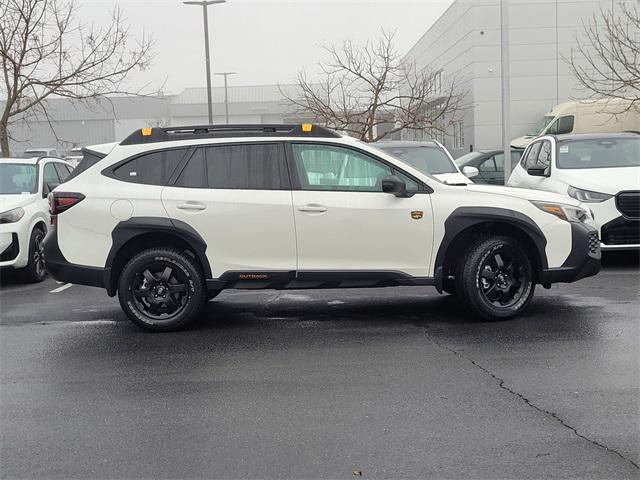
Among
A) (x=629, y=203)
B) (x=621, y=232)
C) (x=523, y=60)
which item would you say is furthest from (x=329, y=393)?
(x=523, y=60)

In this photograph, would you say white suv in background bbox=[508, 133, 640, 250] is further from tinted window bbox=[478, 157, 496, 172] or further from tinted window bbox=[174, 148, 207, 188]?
→ tinted window bbox=[478, 157, 496, 172]

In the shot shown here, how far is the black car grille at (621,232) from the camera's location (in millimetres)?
9422

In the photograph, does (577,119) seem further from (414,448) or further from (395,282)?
(414,448)

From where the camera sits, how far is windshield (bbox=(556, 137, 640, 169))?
10.6 metres

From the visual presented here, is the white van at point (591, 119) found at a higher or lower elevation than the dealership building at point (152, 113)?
lower

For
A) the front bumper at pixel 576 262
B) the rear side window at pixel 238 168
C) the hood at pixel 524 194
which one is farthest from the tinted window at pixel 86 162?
the front bumper at pixel 576 262

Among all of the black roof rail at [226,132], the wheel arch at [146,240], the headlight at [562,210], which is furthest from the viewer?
the black roof rail at [226,132]

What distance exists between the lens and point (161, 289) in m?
6.82

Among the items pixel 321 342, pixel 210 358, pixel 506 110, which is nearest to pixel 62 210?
pixel 210 358

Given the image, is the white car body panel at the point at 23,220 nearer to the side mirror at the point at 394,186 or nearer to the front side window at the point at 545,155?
the side mirror at the point at 394,186

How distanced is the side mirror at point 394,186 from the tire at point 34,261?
5.42m

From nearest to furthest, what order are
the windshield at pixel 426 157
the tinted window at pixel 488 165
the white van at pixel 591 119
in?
the windshield at pixel 426 157 < the tinted window at pixel 488 165 < the white van at pixel 591 119

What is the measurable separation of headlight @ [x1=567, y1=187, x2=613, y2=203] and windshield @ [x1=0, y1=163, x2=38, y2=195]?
293 inches

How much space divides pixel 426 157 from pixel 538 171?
88.7 inches
